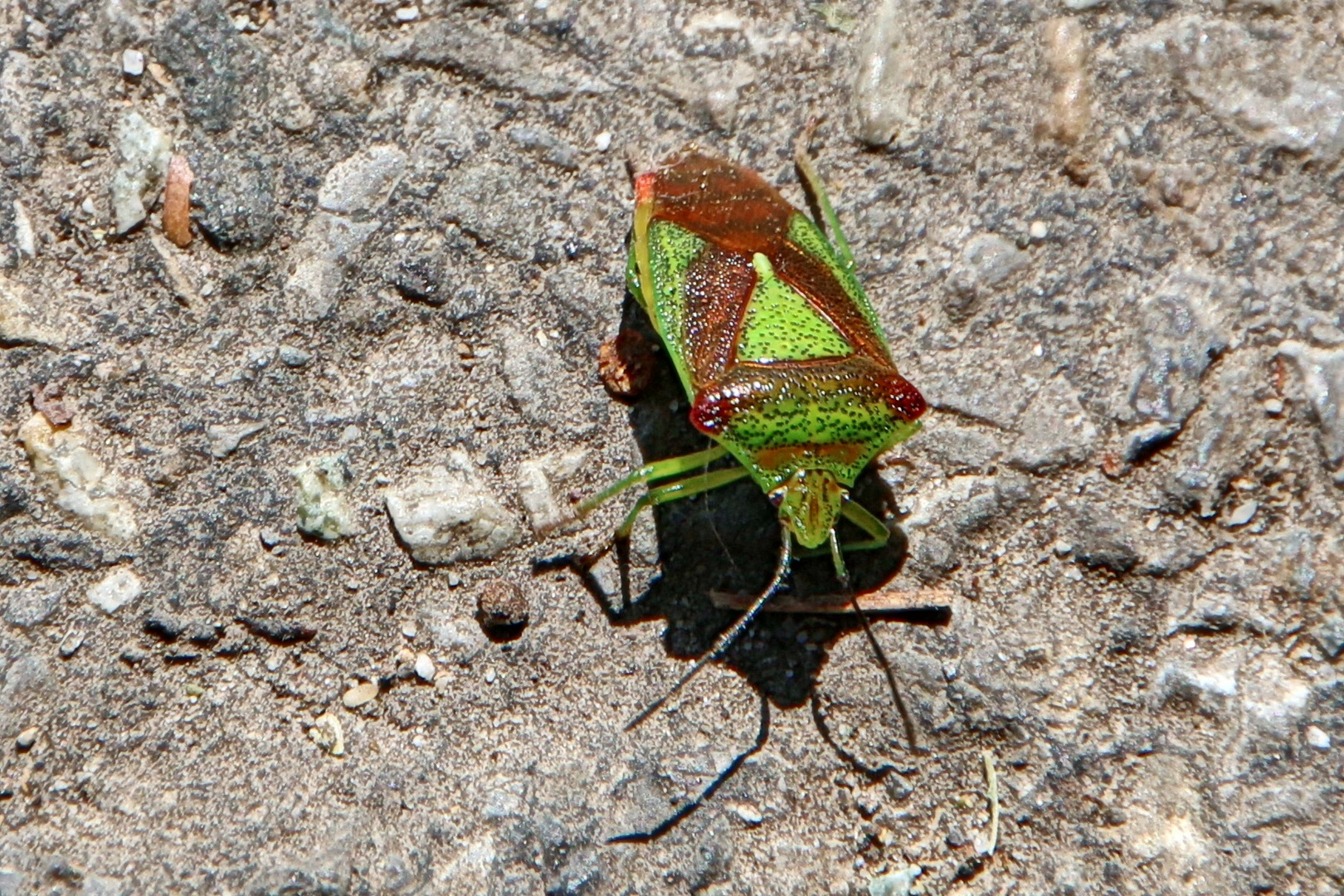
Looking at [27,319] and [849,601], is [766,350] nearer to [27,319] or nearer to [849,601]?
[849,601]

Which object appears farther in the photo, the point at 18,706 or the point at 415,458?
the point at 415,458

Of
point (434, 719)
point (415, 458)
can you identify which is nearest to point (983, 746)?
point (434, 719)

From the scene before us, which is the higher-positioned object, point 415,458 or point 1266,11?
point 1266,11

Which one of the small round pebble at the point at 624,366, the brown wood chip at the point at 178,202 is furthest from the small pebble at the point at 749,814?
the brown wood chip at the point at 178,202

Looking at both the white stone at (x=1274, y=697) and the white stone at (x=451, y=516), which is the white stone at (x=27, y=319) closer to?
the white stone at (x=451, y=516)

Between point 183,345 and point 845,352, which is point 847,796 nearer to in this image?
point 845,352

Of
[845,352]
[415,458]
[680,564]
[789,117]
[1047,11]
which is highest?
[1047,11]

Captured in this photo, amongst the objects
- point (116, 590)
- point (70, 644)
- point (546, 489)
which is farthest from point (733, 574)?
point (70, 644)
